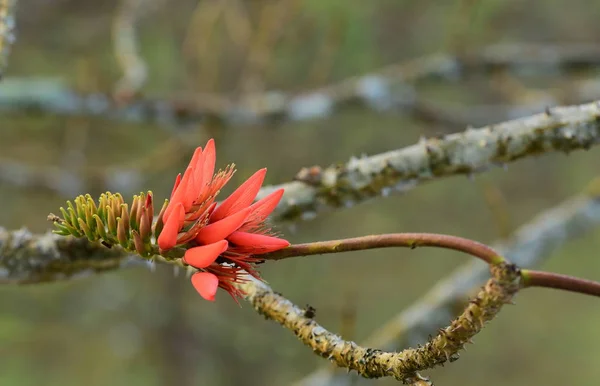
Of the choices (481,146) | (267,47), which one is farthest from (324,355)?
(267,47)

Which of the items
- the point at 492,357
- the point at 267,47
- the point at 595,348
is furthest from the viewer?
the point at 492,357

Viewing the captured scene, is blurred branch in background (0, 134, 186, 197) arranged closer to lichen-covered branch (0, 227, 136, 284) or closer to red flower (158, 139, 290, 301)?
lichen-covered branch (0, 227, 136, 284)

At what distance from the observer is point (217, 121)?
1.42 meters

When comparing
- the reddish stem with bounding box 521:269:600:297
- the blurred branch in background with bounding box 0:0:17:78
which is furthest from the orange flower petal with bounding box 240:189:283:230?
the blurred branch in background with bounding box 0:0:17:78

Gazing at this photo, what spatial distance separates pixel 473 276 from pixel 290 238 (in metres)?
1.67

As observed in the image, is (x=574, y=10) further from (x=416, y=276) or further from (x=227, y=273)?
(x=227, y=273)

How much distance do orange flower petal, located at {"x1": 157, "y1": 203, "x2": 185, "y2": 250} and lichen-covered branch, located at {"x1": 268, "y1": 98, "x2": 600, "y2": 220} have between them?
0.26 m

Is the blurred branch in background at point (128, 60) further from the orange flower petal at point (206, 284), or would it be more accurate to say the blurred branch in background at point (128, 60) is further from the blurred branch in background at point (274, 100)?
the orange flower petal at point (206, 284)

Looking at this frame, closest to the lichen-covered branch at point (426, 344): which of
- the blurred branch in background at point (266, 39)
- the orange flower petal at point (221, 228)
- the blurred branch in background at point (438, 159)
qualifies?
the orange flower petal at point (221, 228)

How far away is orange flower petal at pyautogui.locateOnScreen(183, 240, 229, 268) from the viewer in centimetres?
35

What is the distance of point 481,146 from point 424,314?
0.61m

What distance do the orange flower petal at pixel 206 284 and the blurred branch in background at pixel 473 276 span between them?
786 millimetres

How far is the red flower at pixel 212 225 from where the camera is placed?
37 cm

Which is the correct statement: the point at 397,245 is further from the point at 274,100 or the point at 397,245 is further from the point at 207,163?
the point at 274,100
